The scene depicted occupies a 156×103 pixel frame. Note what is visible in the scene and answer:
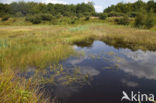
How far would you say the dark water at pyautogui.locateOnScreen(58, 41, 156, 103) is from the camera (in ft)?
14.2

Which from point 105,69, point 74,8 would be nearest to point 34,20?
point 74,8

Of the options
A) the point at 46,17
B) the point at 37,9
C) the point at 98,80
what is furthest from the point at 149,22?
the point at 37,9

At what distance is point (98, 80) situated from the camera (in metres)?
5.44

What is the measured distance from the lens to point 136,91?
457cm

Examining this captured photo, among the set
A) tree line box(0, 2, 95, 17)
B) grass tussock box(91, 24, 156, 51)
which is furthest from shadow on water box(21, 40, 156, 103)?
tree line box(0, 2, 95, 17)

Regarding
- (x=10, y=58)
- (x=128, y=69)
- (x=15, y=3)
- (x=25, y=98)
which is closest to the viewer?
(x=25, y=98)

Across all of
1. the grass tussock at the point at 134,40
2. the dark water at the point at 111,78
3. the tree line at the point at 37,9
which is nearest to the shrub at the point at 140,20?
the grass tussock at the point at 134,40

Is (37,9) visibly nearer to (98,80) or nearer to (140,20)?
(140,20)

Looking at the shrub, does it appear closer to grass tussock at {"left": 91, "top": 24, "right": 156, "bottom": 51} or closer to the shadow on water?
grass tussock at {"left": 91, "top": 24, "right": 156, "bottom": 51}

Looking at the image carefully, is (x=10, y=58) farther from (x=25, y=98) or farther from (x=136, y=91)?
(x=136, y=91)

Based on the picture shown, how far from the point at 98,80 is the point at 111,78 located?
0.70 meters

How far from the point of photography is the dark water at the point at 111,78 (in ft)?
14.2

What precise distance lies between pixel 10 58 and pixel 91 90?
5582mm

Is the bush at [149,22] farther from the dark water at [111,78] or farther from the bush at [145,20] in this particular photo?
the dark water at [111,78]
